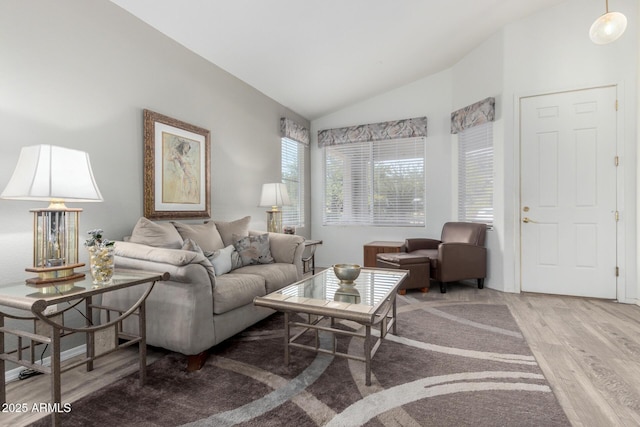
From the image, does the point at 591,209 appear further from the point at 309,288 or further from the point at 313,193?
the point at 313,193

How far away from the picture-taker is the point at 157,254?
1.96m

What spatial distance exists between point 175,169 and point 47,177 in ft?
4.86

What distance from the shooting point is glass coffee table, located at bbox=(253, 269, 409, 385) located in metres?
1.67

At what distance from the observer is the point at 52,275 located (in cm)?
167

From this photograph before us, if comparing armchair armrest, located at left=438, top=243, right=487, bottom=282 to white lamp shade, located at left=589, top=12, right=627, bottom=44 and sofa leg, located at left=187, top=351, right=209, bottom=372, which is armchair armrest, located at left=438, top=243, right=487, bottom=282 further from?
sofa leg, located at left=187, top=351, right=209, bottom=372

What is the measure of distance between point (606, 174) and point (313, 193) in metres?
3.81

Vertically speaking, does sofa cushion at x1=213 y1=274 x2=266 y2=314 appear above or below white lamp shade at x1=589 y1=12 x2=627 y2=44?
below

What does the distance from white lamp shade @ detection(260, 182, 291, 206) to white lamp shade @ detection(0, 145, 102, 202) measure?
2345mm

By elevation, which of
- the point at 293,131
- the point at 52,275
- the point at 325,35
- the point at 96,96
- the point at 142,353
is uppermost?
the point at 325,35

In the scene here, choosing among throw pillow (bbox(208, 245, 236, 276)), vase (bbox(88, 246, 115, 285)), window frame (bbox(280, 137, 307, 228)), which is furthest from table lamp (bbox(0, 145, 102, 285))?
window frame (bbox(280, 137, 307, 228))

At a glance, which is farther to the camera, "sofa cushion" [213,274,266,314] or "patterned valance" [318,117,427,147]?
"patterned valance" [318,117,427,147]

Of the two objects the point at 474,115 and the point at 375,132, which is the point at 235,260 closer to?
the point at 375,132

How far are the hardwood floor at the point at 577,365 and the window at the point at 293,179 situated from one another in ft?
9.95

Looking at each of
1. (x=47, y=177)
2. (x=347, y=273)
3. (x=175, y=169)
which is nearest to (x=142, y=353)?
(x=47, y=177)
